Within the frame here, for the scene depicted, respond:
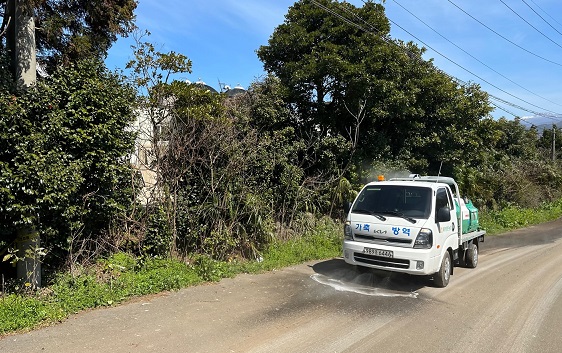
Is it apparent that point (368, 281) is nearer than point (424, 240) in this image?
No

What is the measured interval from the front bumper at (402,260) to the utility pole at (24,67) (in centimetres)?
522

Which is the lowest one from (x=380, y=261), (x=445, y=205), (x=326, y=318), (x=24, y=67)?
(x=326, y=318)

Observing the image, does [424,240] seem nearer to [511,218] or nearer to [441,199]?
[441,199]

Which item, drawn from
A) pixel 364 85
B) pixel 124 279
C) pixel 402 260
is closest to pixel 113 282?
pixel 124 279

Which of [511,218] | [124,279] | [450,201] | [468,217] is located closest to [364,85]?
[468,217]

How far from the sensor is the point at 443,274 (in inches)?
305

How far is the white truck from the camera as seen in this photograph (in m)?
7.30

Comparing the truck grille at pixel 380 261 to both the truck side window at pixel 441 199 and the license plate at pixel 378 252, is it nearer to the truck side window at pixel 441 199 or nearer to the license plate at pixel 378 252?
the license plate at pixel 378 252

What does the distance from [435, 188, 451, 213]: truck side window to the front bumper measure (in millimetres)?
981

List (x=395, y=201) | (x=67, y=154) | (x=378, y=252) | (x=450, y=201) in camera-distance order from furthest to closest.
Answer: (x=450, y=201) → (x=395, y=201) → (x=378, y=252) → (x=67, y=154)

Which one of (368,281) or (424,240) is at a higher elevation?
(424,240)

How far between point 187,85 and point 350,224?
4433 mm

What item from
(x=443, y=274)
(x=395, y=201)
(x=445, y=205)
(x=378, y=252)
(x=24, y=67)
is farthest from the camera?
(x=445, y=205)

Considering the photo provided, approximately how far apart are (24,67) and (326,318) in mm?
6000
